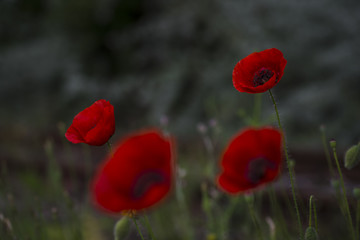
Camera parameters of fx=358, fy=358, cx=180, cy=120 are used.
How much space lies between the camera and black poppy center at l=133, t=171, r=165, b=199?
46cm

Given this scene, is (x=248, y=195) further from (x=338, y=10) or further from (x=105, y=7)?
(x=105, y=7)

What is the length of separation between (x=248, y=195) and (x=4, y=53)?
4697mm

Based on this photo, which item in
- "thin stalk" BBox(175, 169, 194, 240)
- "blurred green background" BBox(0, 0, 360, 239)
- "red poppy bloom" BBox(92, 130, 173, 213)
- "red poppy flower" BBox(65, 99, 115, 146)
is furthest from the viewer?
"blurred green background" BBox(0, 0, 360, 239)

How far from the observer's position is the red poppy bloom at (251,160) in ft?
1.87

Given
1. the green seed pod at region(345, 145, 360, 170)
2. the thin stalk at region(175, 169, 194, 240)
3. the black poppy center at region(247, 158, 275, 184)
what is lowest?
the thin stalk at region(175, 169, 194, 240)

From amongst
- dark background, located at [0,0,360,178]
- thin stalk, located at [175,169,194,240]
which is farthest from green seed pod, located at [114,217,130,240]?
dark background, located at [0,0,360,178]

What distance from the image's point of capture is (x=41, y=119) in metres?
4.24

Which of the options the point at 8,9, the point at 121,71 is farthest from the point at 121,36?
the point at 8,9

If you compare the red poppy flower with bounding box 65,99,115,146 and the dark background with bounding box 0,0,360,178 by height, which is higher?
the red poppy flower with bounding box 65,99,115,146

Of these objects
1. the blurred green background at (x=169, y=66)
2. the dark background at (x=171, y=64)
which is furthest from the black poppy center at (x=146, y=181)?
the dark background at (x=171, y=64)

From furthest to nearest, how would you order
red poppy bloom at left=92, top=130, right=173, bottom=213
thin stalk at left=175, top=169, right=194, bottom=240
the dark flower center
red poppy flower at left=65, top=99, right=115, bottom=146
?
thin stalk at left=175, top=169, right=194, bottom=240, the dark flower center, red poppy flower at left=65, top=99, right=115, bottom=146, red poppy bloom at left=92, top=130, right=173, bottom=213

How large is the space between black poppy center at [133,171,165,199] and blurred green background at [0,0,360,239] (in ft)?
2.82

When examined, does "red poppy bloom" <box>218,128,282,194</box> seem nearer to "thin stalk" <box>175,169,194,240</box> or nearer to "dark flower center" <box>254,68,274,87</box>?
"dark flower center" <box>254,68,274,87</box>

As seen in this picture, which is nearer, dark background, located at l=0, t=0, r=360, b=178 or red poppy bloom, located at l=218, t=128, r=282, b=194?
red poppy bloom, located at l=218, t=128, r=282, b=194
